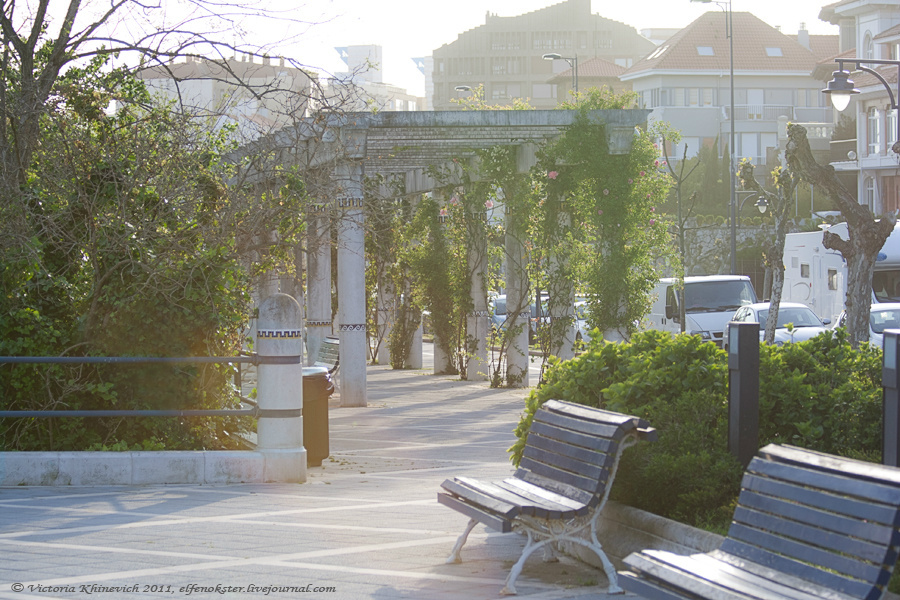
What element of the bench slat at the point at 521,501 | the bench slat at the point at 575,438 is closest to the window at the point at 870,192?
the bench slat at the point at 575,438

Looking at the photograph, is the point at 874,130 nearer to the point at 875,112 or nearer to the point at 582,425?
the point at 875,112

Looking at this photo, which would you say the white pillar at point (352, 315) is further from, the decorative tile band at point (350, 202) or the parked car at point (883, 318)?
the parked car at point (883, 318)

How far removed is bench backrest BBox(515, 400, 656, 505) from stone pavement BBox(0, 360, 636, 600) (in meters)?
0.49

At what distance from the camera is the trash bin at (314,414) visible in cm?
1056

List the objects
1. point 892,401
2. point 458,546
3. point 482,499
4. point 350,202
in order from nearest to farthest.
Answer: point 892,401
point 482,499
point 458,546
point 350,202

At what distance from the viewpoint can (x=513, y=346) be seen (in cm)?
2111

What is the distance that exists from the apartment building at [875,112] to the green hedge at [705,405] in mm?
49103

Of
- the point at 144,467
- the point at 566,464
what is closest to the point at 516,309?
the point at 144,467

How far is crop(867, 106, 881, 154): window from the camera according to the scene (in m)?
55.8

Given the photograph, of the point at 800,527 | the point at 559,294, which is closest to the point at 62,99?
the point at 800,527

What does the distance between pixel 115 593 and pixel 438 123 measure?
12.3 m

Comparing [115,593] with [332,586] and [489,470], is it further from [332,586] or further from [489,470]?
[489,470]

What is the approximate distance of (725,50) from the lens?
79.3 metres

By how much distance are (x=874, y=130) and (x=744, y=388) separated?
53619 mm
